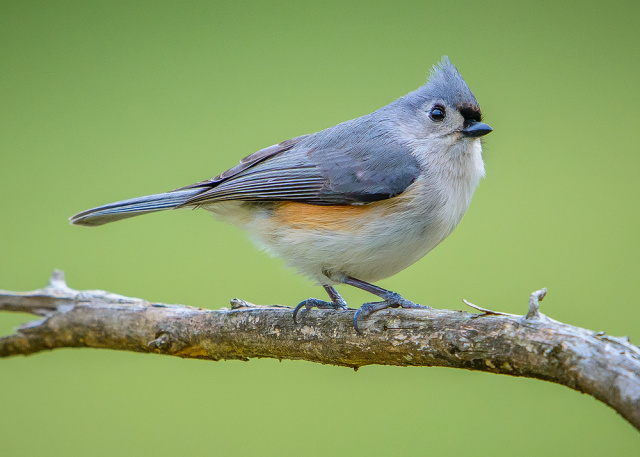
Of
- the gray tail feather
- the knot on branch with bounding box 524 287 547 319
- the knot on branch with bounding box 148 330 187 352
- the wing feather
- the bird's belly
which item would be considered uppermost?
the wing feather

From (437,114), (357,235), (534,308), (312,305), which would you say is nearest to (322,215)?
(357,235)

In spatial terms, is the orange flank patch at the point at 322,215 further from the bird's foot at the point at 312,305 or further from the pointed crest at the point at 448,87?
the pointed crest at the point at 448,87

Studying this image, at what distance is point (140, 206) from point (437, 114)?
1.16 meters

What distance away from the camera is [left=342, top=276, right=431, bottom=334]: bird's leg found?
190cm

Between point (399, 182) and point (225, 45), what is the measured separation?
1981 millimetres

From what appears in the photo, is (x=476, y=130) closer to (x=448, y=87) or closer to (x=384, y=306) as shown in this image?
(x=448, y=87)

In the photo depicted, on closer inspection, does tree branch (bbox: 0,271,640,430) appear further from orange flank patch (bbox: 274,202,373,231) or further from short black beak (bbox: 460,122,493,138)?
short black beak (bbox: 460,122,493,138)

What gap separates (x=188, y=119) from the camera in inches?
137

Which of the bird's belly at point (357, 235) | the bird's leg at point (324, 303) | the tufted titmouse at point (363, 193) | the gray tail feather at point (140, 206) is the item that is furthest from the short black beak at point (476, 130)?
the gray tail feather at point (140, 206)

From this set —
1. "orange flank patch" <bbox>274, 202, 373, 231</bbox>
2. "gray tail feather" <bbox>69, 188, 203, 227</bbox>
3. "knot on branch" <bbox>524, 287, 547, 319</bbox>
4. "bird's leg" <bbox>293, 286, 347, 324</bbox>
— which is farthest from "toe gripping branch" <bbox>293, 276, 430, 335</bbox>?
"gray tail feather" <bbox>69, 188, 203, 227</bbox>

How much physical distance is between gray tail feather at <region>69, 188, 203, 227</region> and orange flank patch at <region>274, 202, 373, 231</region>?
41 centimetres

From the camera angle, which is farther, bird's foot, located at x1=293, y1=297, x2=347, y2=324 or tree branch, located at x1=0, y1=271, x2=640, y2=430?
bird's foot, located at x1=293, y1=297, x2=347, y2=324

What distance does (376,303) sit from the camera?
195 cm

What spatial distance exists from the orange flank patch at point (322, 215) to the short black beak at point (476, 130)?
46 centimetres
